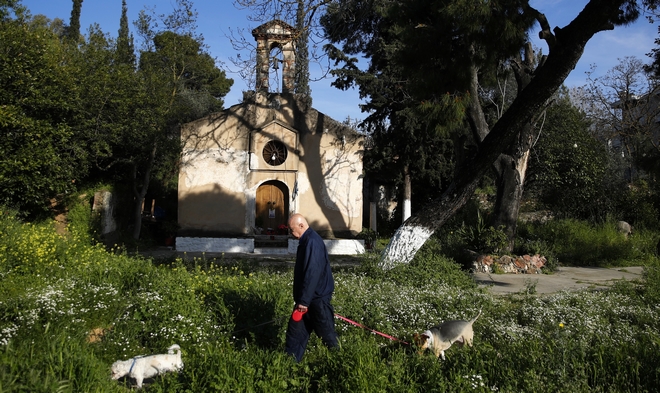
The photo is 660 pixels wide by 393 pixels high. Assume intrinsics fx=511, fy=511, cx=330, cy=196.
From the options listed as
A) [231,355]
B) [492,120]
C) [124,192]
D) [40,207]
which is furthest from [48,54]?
[492,120]

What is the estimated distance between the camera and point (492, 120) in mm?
22375

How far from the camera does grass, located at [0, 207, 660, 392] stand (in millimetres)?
4188

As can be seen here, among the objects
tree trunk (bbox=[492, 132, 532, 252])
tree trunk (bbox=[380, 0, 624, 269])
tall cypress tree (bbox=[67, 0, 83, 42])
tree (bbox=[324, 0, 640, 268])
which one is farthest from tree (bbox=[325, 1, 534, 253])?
tall cypress tree (bbox=[67, 0, 83, 42])

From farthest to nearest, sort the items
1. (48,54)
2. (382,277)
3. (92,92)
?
(92,92), (48,54), (382,277)

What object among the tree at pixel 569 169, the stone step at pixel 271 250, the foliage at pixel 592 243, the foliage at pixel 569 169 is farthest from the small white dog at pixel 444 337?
the foliage at pixel 569 169

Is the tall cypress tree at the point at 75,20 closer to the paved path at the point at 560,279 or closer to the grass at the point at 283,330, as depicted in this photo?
the grass at the point at 283,330

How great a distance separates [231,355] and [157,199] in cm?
2016

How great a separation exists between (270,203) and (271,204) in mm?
51

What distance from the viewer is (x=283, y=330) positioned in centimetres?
571

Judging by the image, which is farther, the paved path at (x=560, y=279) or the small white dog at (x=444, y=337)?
the paved path at (x=560, y=279)

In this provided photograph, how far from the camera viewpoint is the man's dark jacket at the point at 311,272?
480 cm

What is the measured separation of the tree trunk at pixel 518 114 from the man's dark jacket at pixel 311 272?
4.55 meters

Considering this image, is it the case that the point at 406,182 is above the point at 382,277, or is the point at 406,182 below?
above

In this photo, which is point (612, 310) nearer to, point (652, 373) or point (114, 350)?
point (652, 373)
